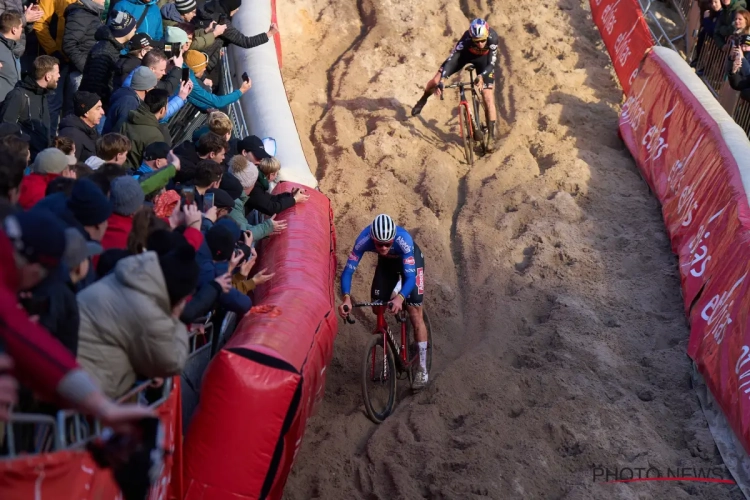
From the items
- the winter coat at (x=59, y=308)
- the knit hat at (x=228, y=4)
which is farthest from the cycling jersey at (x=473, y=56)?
the winter coat at (x=59, y=308)

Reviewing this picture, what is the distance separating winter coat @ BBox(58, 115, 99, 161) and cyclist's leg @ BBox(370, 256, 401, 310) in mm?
2924

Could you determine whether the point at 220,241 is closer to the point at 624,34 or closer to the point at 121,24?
the point at 121,24

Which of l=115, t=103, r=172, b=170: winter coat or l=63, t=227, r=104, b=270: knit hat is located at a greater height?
l=63, t=227, r=104, b=270: knit hat

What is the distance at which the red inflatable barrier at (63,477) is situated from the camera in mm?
3918

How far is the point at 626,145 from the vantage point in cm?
1217

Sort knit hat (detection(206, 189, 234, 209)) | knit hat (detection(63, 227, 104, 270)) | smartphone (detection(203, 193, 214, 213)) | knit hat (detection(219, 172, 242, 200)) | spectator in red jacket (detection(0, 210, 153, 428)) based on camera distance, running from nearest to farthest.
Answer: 1. spectator in red jacket (detection(0, 210, 153, 428))
2. knit hat (detection(63, 227, 104, 270))
3. smartphone (detection(203, 193, 214, 213))
4. knit hat (detection(206, 189, 234, 209))
5. knit hat (detection(219, 172, 242, 200))

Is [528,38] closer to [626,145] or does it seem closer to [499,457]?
[626,145]

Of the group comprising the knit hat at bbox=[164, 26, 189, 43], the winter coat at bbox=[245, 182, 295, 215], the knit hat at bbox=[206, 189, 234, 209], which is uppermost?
the knit hat at bbox=[164, 26, 189, 43]

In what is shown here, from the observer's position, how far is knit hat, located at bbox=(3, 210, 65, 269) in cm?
391

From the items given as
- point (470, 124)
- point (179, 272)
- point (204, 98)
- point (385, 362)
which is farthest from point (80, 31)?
point (179, 272)

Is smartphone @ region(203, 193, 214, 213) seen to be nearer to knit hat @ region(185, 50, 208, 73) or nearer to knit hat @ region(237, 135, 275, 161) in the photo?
knit hat @ region(237, 135, 275, 161)

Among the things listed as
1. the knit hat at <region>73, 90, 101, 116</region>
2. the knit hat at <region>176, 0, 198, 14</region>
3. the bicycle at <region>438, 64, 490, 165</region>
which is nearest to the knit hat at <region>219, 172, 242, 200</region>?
the knit hat at <region>73, 90, 101, 116</region>

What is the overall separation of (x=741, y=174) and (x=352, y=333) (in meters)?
4.37

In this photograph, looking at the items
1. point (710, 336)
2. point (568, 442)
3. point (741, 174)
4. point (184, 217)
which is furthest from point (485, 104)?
point (184, 217)
